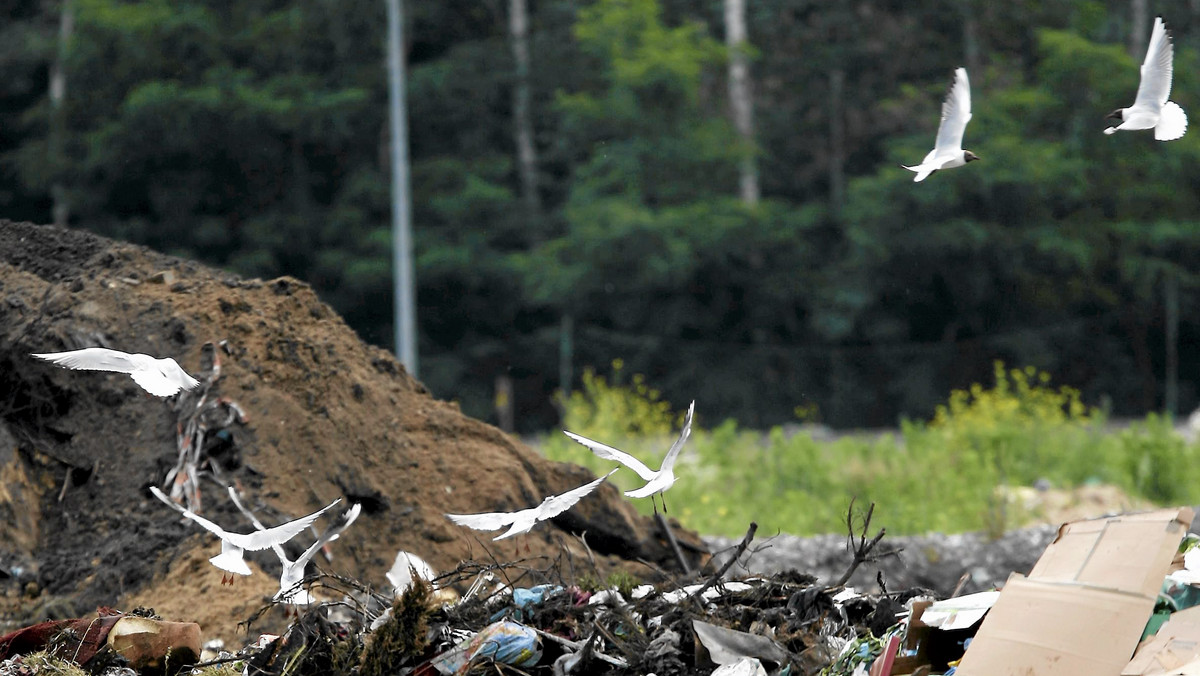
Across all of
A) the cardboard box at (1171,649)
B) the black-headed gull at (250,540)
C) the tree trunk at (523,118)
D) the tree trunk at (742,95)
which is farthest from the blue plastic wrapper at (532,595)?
the tree trunk at (523,118)

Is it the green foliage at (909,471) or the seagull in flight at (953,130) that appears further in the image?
the green foliage at (909,471)

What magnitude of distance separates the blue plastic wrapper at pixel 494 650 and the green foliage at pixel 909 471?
5019 mm

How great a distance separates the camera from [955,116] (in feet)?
14.8

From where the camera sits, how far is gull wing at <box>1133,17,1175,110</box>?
4.21m

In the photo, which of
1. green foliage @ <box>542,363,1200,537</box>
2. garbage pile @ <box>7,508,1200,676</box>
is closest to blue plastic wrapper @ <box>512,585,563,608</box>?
garbage pile @ <box>7,508,1200,676</box>

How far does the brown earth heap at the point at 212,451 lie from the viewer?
193 inches

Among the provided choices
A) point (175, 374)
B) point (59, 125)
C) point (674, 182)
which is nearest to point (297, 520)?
point (175, 374)

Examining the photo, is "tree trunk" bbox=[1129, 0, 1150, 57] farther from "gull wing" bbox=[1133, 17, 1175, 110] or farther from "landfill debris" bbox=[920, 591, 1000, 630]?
"landfill debris" bbox=[920, 591, 1000, 630]

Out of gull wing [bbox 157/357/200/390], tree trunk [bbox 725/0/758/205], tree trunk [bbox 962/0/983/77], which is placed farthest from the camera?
tree trunk [bbox 962/0/983/77]

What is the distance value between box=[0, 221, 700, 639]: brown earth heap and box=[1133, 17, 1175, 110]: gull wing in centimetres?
287

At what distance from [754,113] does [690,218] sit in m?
5.07

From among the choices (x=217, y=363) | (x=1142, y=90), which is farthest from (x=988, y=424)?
(x=217, y=363)

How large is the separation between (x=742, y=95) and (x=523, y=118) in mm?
4265

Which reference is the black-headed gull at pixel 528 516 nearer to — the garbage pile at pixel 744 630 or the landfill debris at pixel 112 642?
the garbage pile at pixel 744 630
